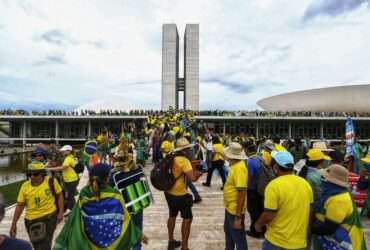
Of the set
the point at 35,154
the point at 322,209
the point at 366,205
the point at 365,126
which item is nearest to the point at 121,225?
the point at 322,209

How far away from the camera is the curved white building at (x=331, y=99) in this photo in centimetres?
6781

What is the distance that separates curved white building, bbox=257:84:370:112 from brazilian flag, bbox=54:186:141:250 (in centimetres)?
7589

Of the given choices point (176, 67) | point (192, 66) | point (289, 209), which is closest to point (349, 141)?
point (289, 209)

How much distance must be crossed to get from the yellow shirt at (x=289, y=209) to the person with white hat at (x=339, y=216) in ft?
0.45

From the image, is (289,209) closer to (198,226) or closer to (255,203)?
(255,203)

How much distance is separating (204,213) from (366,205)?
2962 mm

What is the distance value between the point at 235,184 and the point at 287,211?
771 mm

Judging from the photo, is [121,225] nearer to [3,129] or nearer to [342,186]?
[342,186]

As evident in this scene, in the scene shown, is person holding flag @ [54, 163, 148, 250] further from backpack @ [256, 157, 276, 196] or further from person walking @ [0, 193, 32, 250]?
backpack @ [256, 157, 276, 196]

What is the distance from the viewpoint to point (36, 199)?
304 cm

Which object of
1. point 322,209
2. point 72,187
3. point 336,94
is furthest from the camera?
point 336,94

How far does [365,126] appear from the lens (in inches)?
1572

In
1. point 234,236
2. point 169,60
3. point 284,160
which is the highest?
point 169,60

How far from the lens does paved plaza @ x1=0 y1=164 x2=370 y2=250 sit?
4.11 m
